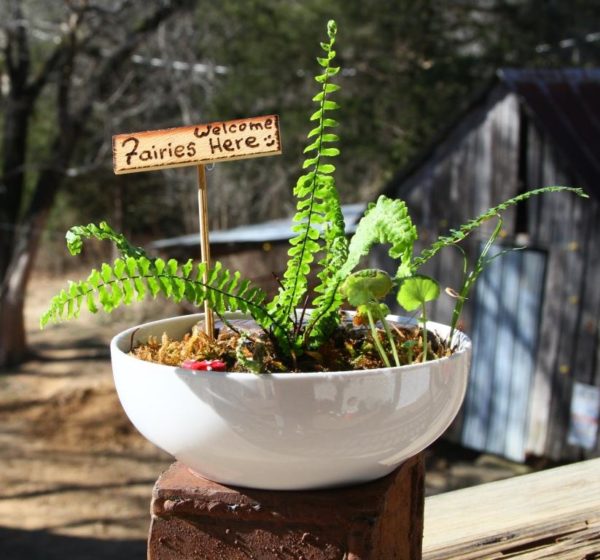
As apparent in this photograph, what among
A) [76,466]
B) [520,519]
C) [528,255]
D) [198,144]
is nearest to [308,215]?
[198,144]

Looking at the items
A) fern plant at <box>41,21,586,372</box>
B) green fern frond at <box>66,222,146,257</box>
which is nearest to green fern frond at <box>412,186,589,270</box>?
fern plant at <box>41,21,586,372</box>

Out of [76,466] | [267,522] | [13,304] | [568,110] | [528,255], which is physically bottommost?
[76,466]

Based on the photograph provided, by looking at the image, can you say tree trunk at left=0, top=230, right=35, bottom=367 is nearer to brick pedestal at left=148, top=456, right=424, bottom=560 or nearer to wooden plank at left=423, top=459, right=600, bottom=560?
wooden plank at left=423, top=459, right=600, bottom=560

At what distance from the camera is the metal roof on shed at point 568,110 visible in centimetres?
594

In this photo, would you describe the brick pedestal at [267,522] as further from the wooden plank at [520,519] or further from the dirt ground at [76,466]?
the dirt ground at [76,466]

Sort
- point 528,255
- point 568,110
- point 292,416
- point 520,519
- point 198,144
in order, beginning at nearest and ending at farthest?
1. point 292,416
2. point 198,144
3. point 520,519
4. point 568,110
5. point 528,255

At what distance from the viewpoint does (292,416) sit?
2.68ft

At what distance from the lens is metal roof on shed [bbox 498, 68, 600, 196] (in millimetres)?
5938

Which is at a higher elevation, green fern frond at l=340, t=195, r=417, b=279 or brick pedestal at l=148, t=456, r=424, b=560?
green fern frond at l=340, t=195, r=417, b=279

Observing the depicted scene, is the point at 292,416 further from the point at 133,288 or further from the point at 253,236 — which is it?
the point at 253,236

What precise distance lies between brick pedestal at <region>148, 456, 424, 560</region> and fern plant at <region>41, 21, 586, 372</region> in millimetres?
165

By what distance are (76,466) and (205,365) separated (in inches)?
271

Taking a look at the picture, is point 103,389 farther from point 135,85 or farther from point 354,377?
point 354,377

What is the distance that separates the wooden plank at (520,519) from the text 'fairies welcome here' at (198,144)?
0.67 metres
